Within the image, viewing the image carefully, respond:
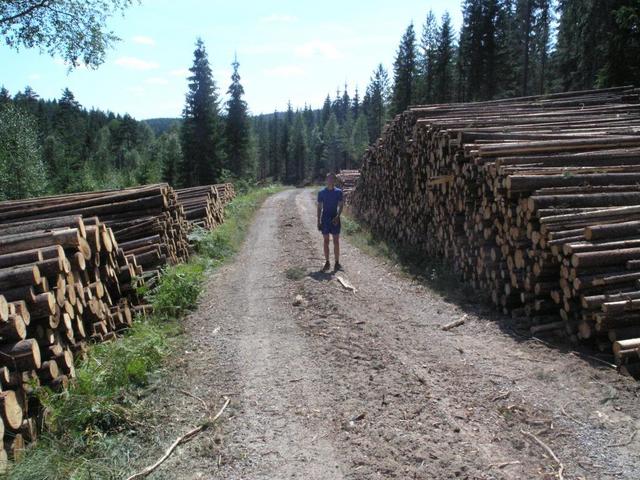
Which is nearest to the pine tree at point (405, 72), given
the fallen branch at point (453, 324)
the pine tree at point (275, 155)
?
the fallen branch at point (453, 324)

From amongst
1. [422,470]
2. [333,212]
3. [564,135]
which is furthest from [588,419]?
[333,212]

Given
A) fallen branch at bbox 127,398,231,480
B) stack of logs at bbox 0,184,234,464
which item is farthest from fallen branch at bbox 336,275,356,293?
fallen branch at bbox 127,398,231,480

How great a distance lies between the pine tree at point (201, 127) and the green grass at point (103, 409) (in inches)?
1583

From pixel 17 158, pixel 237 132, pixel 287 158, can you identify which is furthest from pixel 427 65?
pixel 287 158

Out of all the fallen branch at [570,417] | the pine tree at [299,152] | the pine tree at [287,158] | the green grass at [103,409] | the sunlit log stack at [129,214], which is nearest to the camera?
the green grass at [103,409]

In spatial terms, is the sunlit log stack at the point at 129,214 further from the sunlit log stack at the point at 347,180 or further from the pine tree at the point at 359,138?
the pine tree at the point at 359,138

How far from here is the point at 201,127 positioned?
152 feet

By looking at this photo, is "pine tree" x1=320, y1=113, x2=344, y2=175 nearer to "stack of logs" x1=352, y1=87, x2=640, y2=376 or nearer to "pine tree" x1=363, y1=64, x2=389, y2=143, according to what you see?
"pine tree" x1=363, y1=64, x2=389, y2=143

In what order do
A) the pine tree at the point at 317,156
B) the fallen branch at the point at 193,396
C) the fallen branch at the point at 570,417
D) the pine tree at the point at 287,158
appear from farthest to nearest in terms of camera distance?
the pine tree at the point at 287,158 → the pine tree at the point at 317,156 → the fallen branch at the point at 193,396 → the fallen branch at the point at 570,417

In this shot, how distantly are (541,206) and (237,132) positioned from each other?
4996 cm

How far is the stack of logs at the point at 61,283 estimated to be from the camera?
4.45 m

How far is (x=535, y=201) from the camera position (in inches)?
257

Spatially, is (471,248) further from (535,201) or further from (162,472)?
(162,472)

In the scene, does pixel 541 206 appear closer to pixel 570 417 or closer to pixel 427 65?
pixel 570 417
